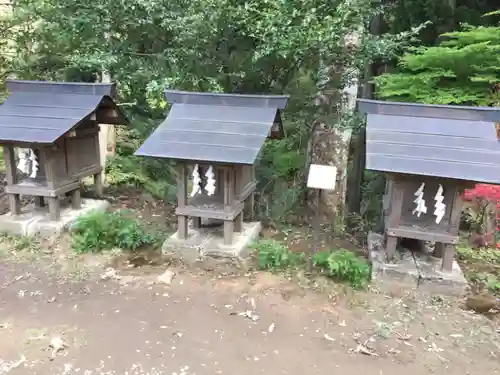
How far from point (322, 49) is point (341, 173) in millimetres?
2023

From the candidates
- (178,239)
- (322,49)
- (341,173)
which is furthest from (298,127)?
(178,239)

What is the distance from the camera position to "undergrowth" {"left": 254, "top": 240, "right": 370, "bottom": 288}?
4.95m

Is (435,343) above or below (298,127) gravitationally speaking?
below

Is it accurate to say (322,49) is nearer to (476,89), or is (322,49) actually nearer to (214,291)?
(476,89)

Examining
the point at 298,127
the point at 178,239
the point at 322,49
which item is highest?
the point at 322,49

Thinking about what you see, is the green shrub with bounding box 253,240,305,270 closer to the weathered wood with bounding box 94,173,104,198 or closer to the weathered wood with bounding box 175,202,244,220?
the weathered wood with bounding box 175,202,244,220

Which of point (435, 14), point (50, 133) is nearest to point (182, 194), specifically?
point (50, 133)

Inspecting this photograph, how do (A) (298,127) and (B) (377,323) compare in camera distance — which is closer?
(B) (377,323)

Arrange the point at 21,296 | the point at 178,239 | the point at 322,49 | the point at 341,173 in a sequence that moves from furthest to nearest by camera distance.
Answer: the point at 341,173 < the point at 322,49 < the point at 178,239 < the point at 21,296

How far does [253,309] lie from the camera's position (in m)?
4.56

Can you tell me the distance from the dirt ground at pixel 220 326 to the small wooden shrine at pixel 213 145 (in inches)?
30.5

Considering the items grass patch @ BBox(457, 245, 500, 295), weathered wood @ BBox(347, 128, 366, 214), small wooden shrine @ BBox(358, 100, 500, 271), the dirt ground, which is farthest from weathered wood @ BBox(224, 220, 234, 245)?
weathered wood @ BBox(347, 128, 366, 214)

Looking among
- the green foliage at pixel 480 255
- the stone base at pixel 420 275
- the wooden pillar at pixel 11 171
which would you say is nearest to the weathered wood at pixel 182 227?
the stone base at pixel 420 275

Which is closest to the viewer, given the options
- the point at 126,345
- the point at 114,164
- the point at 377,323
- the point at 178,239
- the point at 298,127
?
the point at 126,345
